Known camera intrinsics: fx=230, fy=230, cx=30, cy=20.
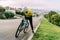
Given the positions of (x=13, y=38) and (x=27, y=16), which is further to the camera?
(x=27, y=16)

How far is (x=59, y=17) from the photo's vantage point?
3400 centimetres

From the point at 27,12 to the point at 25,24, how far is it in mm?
710

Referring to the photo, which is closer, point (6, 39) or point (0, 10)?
point (6, 39)

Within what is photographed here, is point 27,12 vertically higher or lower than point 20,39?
higher

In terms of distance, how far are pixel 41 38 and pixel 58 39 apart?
94cm

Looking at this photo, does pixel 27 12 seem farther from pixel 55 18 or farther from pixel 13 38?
pixel 55 18

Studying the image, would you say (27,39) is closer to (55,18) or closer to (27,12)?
(27,12)

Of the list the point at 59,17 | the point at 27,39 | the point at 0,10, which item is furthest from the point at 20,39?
the point at 0,10

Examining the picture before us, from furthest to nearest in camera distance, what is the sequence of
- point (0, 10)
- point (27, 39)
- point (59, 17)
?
point (0, 10), point (59, 17), point (27, 39)

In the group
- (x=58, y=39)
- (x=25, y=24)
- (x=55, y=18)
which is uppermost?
(x=25, y=24)

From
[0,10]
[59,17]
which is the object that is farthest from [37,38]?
[0,10]

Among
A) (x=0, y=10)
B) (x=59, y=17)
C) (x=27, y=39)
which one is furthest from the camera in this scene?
(x=0, y=10)

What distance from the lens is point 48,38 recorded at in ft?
39.7

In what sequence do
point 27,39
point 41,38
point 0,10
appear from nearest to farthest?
point 27,39 < point 41,38 < point 0,10
